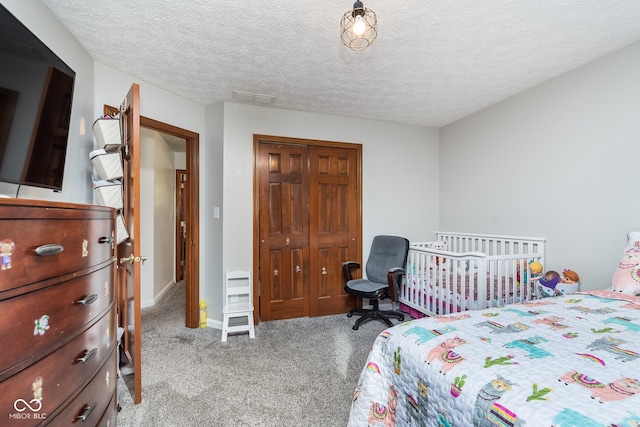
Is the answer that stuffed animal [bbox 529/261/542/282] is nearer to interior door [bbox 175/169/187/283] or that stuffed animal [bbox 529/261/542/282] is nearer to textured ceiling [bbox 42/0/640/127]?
textured ceiling [bbox 42/0/640/127]

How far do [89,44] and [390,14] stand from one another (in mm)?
2054

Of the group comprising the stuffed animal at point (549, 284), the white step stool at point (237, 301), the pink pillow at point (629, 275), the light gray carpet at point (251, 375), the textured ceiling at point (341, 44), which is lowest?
the light gray carpet at point (251, 375)

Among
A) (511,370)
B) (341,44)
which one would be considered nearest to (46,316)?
(511,370)

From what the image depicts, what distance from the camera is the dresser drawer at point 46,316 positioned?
701 mm

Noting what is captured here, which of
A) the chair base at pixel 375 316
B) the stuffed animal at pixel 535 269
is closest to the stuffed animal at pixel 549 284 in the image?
Result: the stuffed animal at pixel 535 269

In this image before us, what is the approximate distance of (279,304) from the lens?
10.6ft

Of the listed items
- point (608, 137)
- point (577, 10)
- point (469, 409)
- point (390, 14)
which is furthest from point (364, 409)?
point (608, 137)

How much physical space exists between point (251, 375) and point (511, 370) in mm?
1813

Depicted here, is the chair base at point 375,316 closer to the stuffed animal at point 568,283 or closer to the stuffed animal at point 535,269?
the stuffed animal at point 535,269

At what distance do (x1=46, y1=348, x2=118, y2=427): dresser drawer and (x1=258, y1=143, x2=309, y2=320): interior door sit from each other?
188 centimetres

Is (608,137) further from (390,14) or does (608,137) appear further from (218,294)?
(218,294)

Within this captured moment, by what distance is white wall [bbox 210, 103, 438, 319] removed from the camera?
3021 millimetres

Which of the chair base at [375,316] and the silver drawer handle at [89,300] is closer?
the silver drawer handle at [89,300]

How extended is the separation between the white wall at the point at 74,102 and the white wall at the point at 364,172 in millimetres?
1152
